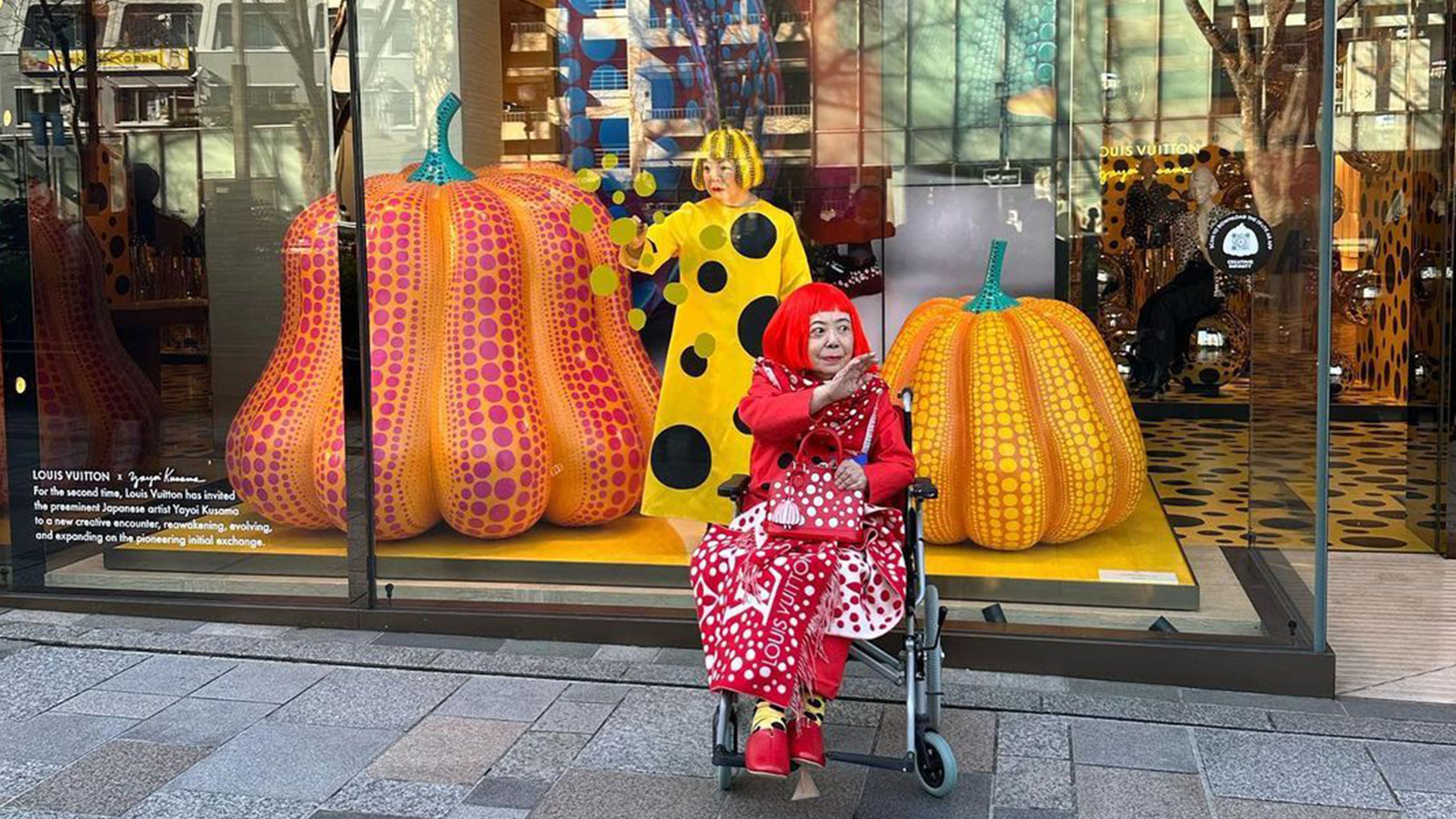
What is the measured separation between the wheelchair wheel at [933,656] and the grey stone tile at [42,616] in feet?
11.9

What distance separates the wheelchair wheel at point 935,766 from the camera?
3.73m

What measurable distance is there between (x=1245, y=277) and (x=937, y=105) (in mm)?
1300

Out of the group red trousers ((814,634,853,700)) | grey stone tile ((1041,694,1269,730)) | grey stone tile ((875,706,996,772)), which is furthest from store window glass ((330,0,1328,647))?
red trousers ((814,634,853,700))

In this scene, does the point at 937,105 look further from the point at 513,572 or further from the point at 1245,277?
the point at 513,572

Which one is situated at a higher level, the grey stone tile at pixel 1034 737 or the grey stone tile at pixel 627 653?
the grey stone tile at pixel 627 653

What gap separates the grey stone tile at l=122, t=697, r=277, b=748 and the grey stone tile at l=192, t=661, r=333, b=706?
2.5 inches

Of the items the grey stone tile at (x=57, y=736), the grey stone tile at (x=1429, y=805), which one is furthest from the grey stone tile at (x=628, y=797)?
the grey stone tile at (x=1429, y=805)

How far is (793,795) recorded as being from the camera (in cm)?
377

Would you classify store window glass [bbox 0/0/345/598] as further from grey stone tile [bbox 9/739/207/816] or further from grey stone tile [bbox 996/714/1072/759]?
grey stone tile [bbox 996/714/1072/759]

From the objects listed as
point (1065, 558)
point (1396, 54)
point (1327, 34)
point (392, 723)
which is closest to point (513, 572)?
point (392, 723)

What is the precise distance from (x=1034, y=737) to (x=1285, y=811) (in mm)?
800

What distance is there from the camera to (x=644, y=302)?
536 centimetres

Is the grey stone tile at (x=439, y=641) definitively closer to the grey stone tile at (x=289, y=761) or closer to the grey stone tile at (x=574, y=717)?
the grey stone tile at (x=574, y=717)

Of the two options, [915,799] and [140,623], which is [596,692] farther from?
[140,623]
